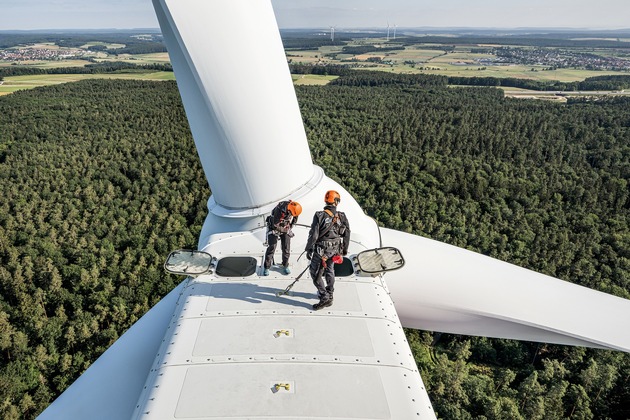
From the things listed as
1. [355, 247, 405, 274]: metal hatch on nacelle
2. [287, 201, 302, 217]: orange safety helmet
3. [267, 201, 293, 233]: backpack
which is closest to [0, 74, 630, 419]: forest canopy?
[355, 247, 405, 274]: metal hatch on nacelle

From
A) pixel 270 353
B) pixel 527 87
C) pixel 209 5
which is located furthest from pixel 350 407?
pixel 527 87

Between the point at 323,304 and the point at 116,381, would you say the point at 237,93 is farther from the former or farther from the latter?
the point at 116,381

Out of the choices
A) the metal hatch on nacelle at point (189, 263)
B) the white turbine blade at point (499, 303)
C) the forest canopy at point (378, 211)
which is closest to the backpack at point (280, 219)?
the metal hatch on nacelle at point (189, 263)

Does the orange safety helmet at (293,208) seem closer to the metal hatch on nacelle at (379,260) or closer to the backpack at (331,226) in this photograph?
the backpack at (331,226)

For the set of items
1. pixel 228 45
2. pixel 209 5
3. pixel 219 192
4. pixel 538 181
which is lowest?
pixel 538 181

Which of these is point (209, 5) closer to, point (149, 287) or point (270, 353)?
point (270, 353)

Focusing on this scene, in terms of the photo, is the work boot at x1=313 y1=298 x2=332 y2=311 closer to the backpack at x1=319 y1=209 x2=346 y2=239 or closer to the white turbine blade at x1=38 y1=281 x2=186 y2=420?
the backpack at x1=319 y1=209 x2=346 y2=239
